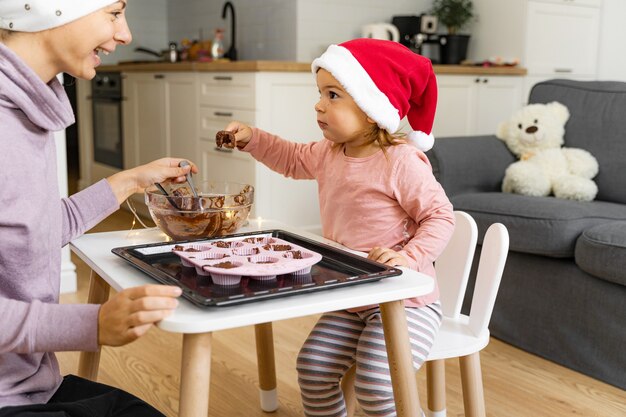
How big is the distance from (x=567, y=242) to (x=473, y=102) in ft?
6.40

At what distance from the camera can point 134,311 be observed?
915 mm

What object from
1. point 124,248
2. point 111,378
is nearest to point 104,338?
point 124,248

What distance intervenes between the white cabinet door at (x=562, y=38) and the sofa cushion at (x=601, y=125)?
130 centimetres

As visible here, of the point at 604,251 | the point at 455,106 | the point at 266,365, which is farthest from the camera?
the point at 455,106

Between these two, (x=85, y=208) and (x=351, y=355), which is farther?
(x=351, y=355)

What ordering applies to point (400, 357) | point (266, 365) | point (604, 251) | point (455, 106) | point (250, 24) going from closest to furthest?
point (400, 357)
point (266, 365)
point (604, 251)
point (455, 106)
point (250, 24)

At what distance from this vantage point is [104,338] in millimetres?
951

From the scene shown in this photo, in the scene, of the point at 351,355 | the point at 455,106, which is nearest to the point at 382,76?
the point at 351,355

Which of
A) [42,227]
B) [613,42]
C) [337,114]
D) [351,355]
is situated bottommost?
[351,355]

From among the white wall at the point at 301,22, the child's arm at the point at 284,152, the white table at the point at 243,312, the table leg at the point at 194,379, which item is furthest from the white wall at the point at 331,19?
the table leg at the point at 194,379

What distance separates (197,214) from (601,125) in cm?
204

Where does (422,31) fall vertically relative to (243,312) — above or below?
above

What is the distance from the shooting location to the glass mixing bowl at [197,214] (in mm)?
1325

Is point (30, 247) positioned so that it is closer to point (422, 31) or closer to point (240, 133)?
point (240, 133)
